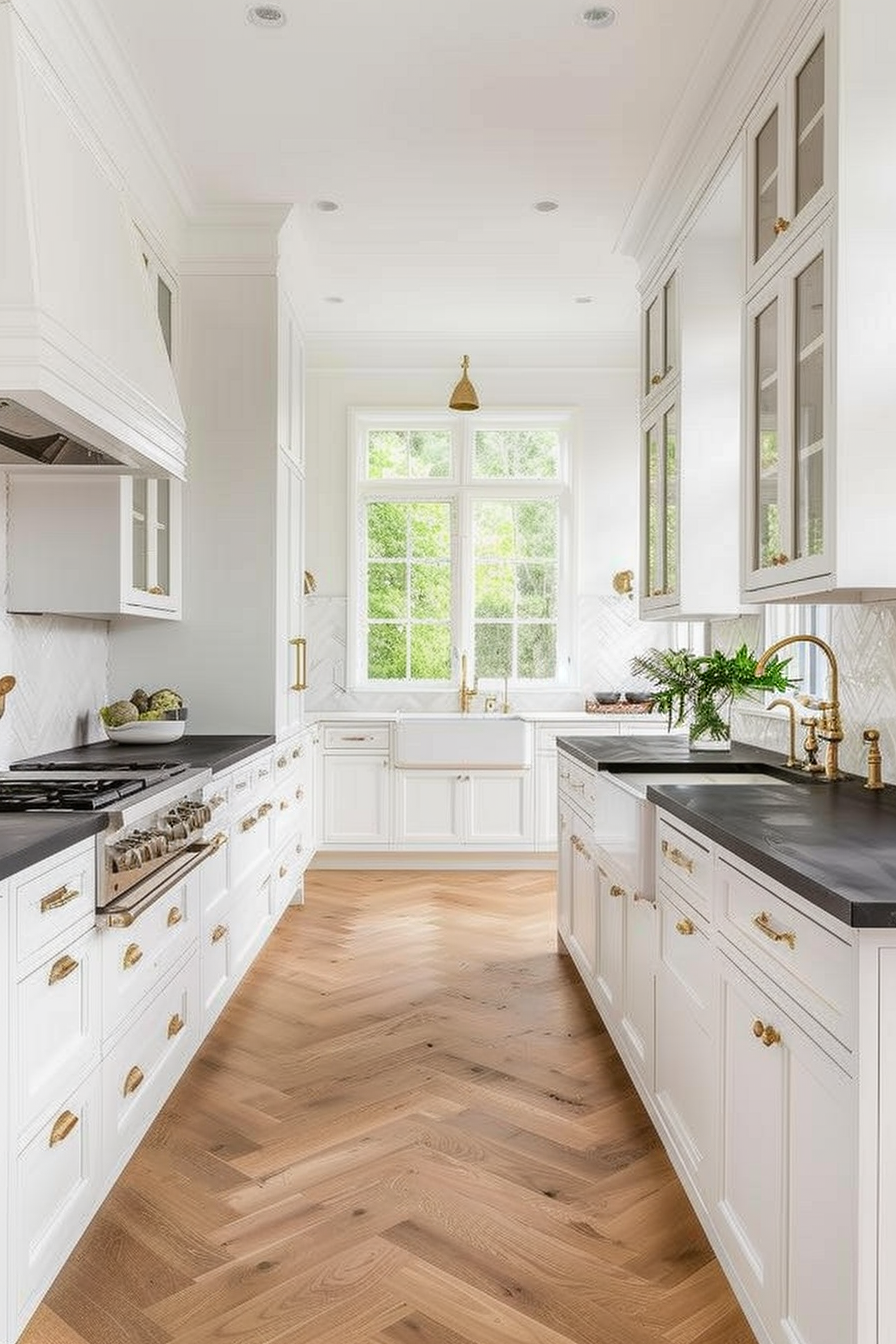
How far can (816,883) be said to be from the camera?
4.69 ft

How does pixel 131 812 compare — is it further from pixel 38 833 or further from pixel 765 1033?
pixel 765 1033

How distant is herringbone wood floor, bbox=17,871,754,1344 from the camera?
189 cm

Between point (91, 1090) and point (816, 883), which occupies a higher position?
point (816, 883)

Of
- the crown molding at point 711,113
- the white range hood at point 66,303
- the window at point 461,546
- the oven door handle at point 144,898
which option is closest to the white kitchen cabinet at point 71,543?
the white range hood at point 66,303

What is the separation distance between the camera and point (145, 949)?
2.46 meters

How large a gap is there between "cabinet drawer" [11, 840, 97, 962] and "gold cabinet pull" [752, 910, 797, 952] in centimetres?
124

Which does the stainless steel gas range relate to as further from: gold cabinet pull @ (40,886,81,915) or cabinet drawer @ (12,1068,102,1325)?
cabinet drawer @ (12,1068,102,1325)

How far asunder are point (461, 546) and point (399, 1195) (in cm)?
444

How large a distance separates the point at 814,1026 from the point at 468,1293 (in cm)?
98

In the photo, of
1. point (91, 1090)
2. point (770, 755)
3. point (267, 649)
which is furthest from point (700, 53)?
point (91, 1090)

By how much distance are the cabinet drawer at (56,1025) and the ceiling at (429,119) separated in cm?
262

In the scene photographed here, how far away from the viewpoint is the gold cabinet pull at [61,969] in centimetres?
187

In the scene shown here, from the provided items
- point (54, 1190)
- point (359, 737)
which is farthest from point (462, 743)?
point (54, 1190)

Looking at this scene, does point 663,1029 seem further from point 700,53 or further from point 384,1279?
point 700,53
